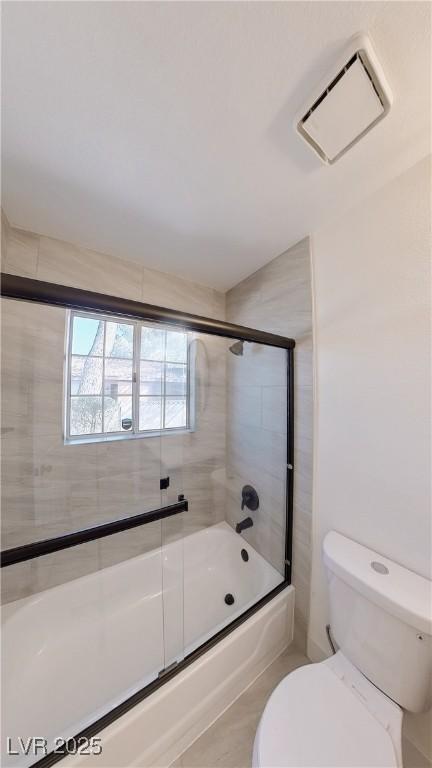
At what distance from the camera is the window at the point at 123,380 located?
1.29m

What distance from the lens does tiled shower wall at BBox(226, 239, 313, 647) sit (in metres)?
1.26

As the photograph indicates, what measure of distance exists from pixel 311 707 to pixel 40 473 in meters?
1.43

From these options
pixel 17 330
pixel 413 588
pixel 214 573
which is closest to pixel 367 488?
pixel 413 588

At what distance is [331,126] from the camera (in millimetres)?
720

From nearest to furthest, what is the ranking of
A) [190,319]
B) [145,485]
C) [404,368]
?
1. [404,368]
2. [190,319]
3. [145,485]

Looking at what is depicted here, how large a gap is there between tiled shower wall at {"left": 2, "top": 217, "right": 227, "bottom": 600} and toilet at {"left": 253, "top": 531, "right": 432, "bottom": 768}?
0.90 meters

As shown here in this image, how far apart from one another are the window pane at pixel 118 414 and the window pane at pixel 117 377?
0.14 ft

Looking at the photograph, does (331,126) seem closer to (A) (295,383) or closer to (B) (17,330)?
(A) (295,383)

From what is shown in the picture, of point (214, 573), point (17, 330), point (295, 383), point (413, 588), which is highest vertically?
point (17, 330)

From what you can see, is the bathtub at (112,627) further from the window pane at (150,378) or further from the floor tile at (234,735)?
the window pane at (150,378)

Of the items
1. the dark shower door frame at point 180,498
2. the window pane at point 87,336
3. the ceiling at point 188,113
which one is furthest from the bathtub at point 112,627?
the ceiling at point 188,113

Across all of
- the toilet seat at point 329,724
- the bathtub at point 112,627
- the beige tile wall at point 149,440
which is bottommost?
the bathtub at point 112,627

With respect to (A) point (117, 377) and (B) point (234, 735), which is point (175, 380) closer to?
(A) point (117, 377)

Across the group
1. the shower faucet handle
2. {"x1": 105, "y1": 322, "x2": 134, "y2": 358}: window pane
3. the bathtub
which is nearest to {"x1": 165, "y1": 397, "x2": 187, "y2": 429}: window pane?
{"x1": 105, "y1": 322, "x2": 134, "y2": 358}: window pane
